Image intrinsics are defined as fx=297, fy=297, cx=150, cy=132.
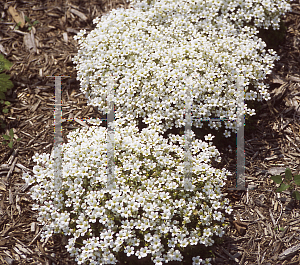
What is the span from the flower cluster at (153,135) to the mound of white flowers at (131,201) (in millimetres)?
17

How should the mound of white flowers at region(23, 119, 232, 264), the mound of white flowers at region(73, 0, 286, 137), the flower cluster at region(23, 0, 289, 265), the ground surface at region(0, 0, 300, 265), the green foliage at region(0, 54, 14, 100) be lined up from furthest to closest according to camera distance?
the green foliage at region(0, 54, 14, 100) < the mound of white flowers at region(73, 0, 286, 137) < the ground surface at region(0, 0, 300, 265) < the flower cluster at region(23, 0, 289, 265) < the mound of white flowers at region(23, 119, 232, 264)

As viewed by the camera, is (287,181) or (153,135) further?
(287,181)

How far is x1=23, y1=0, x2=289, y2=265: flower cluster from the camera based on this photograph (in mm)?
4402

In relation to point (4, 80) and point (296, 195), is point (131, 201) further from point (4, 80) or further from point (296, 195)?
point (4, 80)

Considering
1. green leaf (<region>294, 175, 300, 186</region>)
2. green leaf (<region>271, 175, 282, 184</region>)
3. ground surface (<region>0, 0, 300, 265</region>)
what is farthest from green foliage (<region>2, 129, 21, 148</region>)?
green leaf (<region>294, 175, 300, 186</region>)

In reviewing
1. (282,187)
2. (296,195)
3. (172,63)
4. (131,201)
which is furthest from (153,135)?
(296,195)

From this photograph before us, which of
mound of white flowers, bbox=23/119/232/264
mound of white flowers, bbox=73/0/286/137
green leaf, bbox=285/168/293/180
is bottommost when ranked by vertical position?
mound of white flowers, bbox=23/119/232/264

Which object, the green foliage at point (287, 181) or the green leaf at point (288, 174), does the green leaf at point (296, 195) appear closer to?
the green foliage at point (287, 181)

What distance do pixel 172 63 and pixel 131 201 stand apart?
2.77m

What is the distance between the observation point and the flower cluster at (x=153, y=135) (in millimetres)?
4402

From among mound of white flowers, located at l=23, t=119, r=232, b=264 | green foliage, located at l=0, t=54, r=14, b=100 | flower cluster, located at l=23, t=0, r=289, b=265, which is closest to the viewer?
mound of white flowers, located at l=23, t=119, r=232, b=264

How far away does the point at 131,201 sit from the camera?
437cm

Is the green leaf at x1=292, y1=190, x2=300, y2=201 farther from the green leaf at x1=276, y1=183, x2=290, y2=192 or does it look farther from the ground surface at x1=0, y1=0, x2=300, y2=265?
the green leaf at x1=276, y1=183, x2=290, y2=192

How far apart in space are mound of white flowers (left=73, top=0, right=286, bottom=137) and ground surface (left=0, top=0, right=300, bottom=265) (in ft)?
2.59
